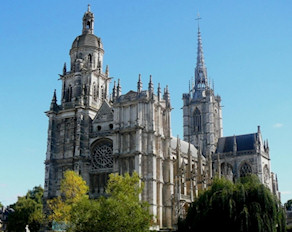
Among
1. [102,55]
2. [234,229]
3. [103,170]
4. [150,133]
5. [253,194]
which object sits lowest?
[234,229]

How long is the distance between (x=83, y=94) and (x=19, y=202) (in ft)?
57.9

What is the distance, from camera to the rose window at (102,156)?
Answer: 151 feet

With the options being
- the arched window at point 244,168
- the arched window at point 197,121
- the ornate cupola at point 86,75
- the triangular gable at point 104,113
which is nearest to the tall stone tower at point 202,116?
the arched window at point 197,121

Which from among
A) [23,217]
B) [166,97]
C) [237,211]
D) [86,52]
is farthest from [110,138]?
[237,211]

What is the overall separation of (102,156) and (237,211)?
21.4m

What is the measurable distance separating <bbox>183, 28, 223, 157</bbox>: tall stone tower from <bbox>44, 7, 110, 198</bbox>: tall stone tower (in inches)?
977

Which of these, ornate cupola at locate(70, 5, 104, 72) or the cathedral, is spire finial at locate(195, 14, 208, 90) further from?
ornate cupola at locate(70, 5, 104, 72)

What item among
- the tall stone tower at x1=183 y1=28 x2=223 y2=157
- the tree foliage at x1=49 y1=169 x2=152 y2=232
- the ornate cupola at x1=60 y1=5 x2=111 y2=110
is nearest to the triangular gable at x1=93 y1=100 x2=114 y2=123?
the ornate cupola at x1=60 y1=5 x2=111 y2=110

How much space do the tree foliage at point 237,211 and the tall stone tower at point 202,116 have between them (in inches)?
1487

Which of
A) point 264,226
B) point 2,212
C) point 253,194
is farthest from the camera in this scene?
point 2,212

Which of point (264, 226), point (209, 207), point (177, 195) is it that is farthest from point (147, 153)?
point (264, 226)

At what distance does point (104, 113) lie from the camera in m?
48.1

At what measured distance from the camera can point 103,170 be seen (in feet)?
151

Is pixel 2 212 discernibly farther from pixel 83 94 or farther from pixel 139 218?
pixel 139 218
